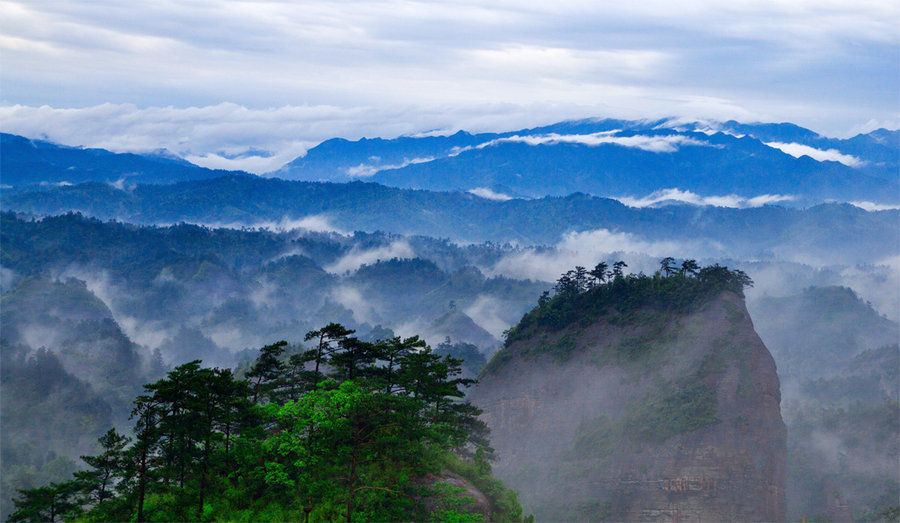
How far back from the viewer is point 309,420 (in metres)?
50.8

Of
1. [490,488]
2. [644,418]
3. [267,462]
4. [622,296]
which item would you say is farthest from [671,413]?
[267,462]

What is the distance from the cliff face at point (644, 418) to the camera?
415ft

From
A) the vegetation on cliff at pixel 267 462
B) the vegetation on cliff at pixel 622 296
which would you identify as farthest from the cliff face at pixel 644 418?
the vegetation on cliff at pixel 267 462

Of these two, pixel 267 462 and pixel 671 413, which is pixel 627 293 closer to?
pixel 671 413

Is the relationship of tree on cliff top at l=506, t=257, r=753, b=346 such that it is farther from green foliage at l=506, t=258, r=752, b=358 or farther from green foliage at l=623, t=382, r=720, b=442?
green foliage at l=623, t=382, r=720, b=442

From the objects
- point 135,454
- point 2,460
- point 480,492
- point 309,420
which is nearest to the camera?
point 135,454

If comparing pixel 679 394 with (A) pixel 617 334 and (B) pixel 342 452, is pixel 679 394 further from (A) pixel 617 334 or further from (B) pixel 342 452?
(B) pixel 342 452

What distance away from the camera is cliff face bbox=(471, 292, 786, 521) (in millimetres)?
126375

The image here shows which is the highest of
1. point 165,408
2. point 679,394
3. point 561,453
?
point 165,408

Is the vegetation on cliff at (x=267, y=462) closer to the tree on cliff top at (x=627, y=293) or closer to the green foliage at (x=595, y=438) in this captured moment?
the green foliage at (x=595, y=438)

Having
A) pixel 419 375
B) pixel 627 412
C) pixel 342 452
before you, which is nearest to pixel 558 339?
pixel 627 412

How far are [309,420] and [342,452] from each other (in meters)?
2.86

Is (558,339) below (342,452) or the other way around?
below

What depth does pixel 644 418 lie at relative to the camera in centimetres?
13912
